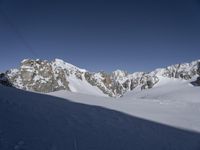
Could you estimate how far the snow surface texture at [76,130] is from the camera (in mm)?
7334

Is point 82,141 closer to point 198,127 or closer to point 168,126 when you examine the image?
point 168,126

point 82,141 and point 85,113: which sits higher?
point 85,113

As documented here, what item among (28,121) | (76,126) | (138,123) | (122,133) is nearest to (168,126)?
(138,123)

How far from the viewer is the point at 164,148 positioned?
Answer: 326 inches

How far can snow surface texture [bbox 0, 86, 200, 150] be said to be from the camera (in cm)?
733

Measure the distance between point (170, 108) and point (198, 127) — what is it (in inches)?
129

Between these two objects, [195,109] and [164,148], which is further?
[195,109]

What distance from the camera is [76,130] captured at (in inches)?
334

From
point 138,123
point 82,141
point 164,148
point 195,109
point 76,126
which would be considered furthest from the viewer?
point 195,109

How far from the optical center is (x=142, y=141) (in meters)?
8.56

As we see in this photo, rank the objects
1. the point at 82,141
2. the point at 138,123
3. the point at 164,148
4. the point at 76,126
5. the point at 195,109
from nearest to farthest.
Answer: the point at 82,141, the point at 164,148, the point at 76,126, the point at 138,123, the point at 195,109

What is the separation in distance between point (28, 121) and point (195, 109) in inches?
301

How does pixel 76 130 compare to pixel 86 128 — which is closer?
pixel 76 130

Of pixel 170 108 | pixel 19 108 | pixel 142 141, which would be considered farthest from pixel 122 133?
pixel 170 108
